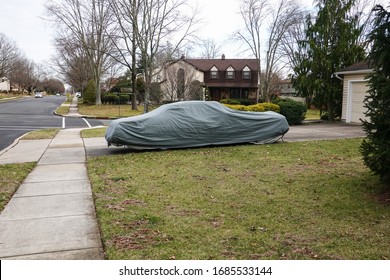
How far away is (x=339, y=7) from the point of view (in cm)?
1838

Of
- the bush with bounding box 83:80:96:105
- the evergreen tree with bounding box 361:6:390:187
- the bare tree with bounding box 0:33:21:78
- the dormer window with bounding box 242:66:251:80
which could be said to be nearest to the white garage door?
the evergreen tree with bounding box 361:6:390:187

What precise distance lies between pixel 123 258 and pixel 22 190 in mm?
3679

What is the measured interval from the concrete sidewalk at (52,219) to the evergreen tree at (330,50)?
601 inches

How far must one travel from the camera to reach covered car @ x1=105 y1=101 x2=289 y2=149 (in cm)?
1009

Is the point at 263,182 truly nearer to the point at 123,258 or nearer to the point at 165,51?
the point at 123,258

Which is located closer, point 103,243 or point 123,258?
point 123,258

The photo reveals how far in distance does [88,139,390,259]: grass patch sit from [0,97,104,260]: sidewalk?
199 millimetres

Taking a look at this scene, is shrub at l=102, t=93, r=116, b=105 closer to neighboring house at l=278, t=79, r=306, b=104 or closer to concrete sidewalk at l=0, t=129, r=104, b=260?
neighboring house at l=278, t=79, r=306, b=104

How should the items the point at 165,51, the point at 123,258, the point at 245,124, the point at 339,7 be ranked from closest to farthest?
the point at 123,258 < the point at 245,124 < the point at 339,7 < the point at 165,51

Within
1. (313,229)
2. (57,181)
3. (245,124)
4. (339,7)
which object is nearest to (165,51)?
(339,7)

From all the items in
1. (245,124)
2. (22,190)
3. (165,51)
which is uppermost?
(165,51)

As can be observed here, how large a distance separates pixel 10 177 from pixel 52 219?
3.06m

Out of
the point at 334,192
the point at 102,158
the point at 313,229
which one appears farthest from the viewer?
the point at 102,158

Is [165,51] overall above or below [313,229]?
above
